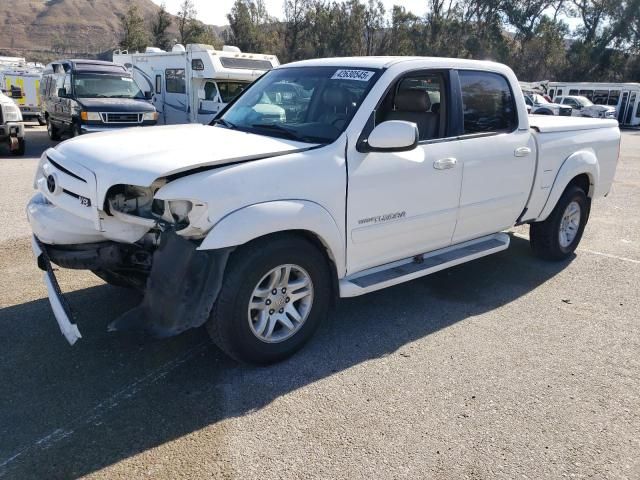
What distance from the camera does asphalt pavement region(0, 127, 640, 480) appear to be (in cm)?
277

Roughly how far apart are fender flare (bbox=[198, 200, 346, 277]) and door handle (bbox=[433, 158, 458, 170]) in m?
1.04

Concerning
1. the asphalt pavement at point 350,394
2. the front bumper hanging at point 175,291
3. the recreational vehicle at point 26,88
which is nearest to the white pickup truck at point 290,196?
the front bumper hanging at point 175,291

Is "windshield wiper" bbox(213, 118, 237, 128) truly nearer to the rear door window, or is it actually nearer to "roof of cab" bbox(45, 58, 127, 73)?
the rear door window

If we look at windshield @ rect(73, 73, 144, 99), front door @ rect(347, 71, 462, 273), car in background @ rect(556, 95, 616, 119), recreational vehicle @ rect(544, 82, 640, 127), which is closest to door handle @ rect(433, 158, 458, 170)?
front door @ rect(347, 71, 462, 273)

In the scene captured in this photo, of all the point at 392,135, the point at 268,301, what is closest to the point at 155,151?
the point at 268,301

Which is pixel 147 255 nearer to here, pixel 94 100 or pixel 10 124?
pixel 10 124

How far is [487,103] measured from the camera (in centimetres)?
478

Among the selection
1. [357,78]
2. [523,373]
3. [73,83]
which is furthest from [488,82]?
[73,83]

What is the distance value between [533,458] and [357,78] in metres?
2.76

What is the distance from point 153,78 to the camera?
18.5 meters

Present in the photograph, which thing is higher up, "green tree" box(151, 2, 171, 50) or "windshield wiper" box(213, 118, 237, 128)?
"green tree" box(151, 2, 171, 50)

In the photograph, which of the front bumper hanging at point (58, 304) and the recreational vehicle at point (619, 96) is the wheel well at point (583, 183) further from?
the recreational vehicle at point (619, 96)

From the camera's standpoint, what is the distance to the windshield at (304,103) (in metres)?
3.86

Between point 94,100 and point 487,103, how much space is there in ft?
37.3
